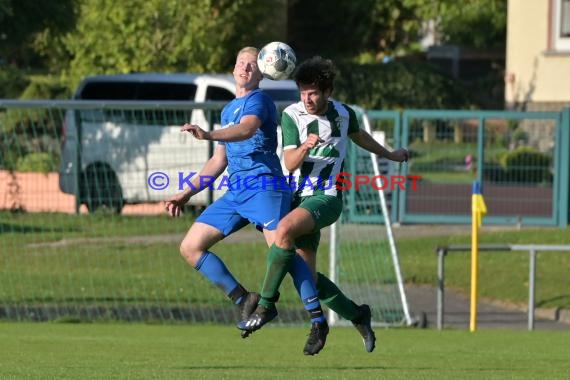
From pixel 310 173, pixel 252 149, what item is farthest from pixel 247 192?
pixel 310 173

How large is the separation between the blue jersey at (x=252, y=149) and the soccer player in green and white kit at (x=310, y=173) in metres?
0.16

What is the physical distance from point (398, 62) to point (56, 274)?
26209 mm

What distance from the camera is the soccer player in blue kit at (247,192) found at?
979 centimetres

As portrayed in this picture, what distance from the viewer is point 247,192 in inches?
387

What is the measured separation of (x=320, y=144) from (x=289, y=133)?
22 centimetres

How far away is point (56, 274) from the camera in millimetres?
16688

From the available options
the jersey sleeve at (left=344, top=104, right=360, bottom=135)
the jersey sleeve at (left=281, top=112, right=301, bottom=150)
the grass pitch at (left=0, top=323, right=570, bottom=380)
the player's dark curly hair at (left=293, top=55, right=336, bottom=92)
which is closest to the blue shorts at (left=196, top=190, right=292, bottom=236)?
the jersey sleeve at (left=281, top=112, right=301, bottom=150)

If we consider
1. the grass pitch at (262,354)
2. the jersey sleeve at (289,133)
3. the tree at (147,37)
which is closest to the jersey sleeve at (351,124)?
the jersey sleeve at (289,133)

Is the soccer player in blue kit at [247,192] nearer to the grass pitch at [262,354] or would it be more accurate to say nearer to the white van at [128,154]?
the grass pitch at [262,354]

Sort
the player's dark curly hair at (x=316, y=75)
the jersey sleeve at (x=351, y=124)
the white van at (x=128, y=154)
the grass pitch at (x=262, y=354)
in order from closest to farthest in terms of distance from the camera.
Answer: the player's dark curly hair at (x=316, y=75) → the jersey sleeve at (x=351, y=124) → the grass pitch at (x=262, y=354) → the white van at (x=128, y=154)

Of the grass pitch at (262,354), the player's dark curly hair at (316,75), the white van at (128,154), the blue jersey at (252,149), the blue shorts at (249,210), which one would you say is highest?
the player's dark curly hair at (316,75)

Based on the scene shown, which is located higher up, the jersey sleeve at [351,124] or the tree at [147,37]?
the jersey sleeve at [351,124]

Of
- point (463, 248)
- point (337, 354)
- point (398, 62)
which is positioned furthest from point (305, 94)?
point (398, 62)

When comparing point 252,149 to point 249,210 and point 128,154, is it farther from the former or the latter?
point 128,154
